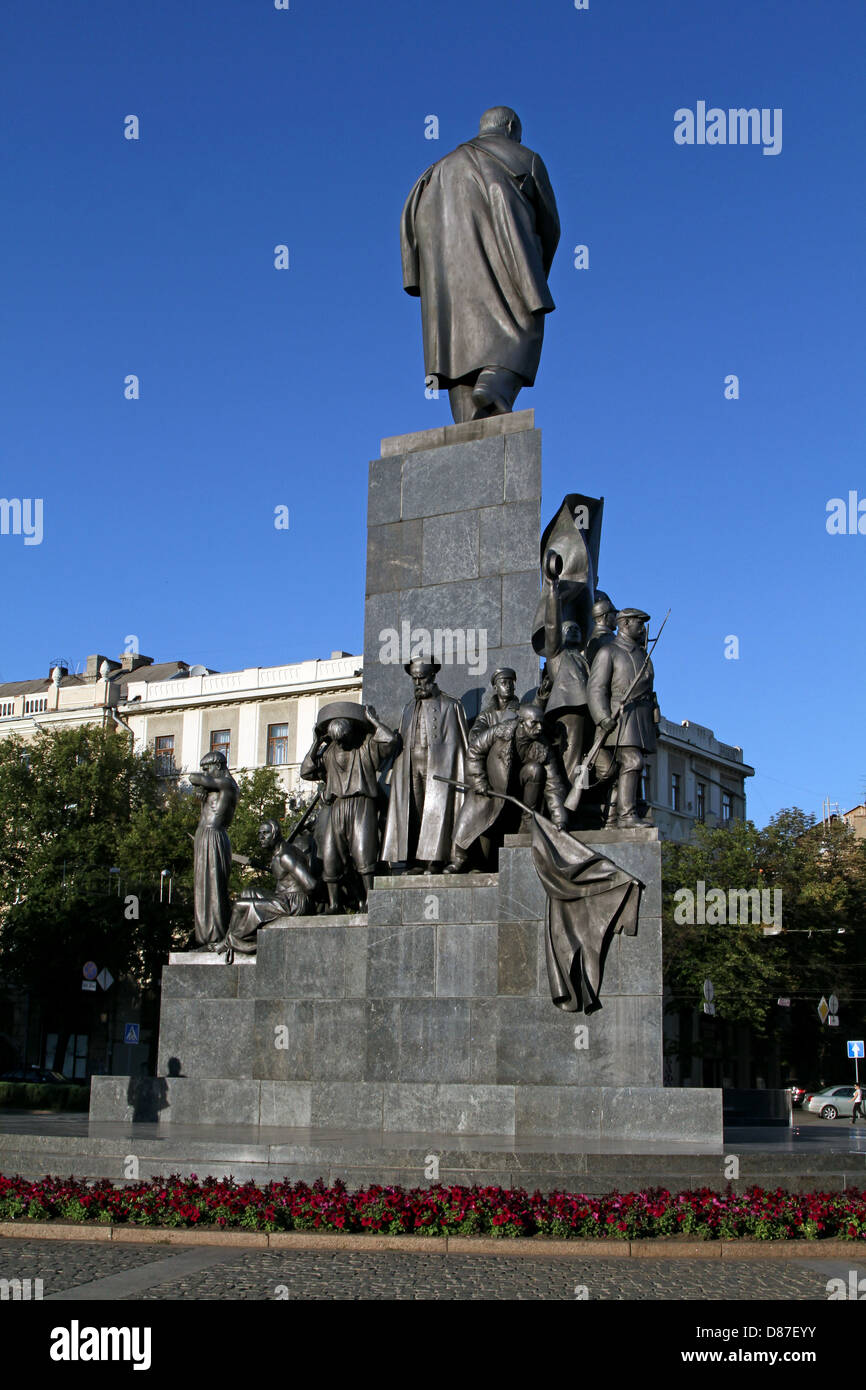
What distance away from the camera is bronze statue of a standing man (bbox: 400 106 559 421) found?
1722 centimetres

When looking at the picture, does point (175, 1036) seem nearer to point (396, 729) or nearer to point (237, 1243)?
point (396, 729)

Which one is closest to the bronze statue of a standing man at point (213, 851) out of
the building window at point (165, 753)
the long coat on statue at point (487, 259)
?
the long coat on statue at point (487, 259)

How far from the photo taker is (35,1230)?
10203 millimetres

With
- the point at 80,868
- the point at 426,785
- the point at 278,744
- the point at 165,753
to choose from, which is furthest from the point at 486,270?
the point at 165,753

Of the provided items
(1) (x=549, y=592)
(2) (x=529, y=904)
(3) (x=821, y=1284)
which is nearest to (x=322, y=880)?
(2) (x=529, y=904)

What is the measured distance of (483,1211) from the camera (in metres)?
9.70

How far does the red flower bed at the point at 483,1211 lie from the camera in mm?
9562

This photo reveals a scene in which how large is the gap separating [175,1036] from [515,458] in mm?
7415

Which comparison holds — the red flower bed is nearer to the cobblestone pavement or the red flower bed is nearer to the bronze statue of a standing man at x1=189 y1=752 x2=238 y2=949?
the cobblestone pavement

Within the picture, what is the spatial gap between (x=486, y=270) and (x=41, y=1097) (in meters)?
23.6

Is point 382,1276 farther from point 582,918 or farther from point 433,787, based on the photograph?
point 433,787
